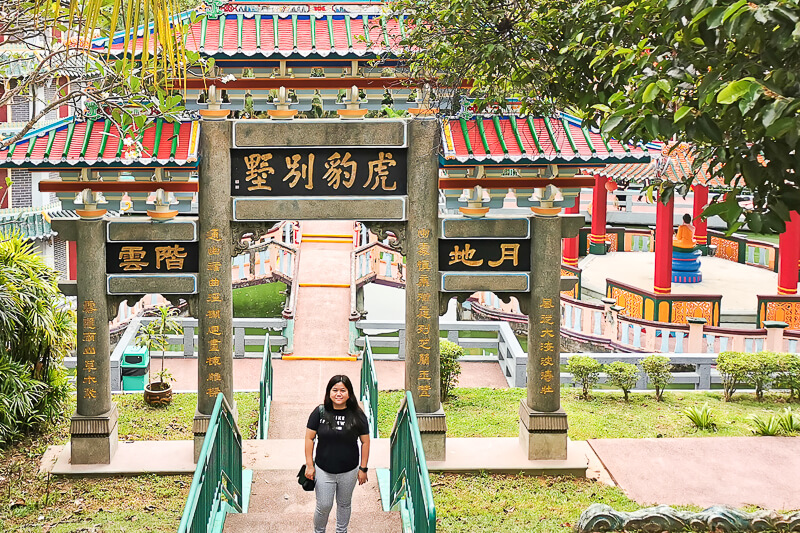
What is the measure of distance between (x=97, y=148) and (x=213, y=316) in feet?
6.94

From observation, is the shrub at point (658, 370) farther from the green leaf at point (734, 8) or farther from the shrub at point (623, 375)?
the green leaf at point (734, 8)

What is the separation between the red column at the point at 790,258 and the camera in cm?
1917

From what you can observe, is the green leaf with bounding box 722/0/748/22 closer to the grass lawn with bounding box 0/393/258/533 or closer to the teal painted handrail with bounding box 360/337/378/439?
the grass lawn with bounding box 0/393/258/533

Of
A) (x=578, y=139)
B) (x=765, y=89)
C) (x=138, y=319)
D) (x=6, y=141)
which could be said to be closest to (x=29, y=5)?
(x=6, y=141)

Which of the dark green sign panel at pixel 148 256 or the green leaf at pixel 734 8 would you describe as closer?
Result: the green leaf at pixel 734 8

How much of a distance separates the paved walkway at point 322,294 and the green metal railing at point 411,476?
8347 mm

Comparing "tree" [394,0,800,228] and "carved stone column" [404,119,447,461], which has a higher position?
"tree" [394,0,800,228]

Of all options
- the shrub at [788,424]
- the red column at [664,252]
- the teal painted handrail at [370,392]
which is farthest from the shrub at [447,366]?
the red column at [664,252]

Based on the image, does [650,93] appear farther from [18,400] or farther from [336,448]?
[18,400]

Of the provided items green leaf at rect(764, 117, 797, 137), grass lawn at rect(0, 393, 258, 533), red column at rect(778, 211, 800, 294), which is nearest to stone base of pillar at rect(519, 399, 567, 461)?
grass lawn at rect(0, 393, 258, 533)

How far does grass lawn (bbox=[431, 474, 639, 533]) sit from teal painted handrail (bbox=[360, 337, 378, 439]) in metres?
1.32

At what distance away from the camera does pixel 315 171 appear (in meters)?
10.1

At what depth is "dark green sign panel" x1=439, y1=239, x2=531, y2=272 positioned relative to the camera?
10.4m

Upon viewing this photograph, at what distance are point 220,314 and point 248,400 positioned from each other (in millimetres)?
3809
